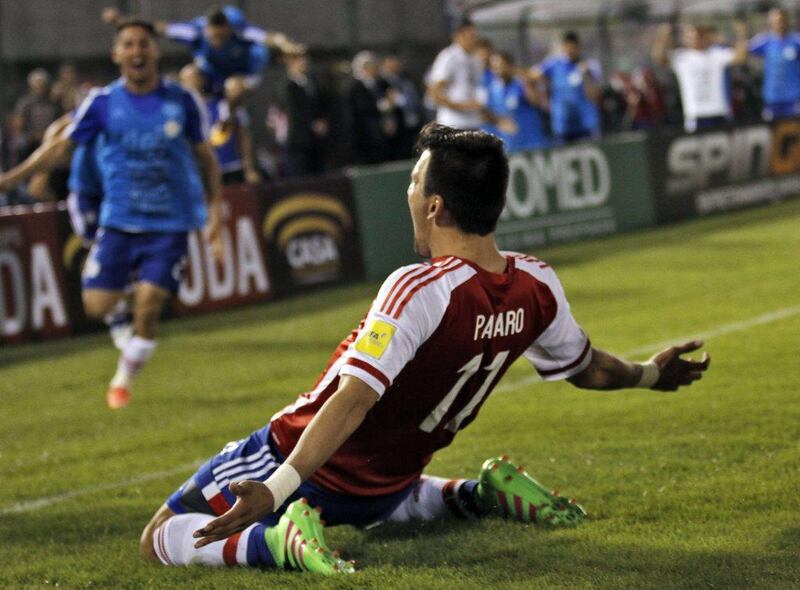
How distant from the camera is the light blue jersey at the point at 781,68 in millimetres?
21266

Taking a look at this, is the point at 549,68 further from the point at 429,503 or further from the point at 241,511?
the point at 241,511

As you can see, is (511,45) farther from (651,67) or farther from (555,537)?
(555,537)

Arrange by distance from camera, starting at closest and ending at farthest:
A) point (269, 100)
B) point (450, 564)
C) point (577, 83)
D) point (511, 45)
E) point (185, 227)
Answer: point (450, 564) < point (185, 227) < point (577, 83) < point (269, 100) < point (511, 45)

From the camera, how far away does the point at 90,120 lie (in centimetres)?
934

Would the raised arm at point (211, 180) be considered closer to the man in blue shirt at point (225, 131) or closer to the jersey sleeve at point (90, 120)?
the jersey sleeve at point (90, 120)

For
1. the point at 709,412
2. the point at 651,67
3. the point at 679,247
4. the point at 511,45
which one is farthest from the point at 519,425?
the point at 651,67

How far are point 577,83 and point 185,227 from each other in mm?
11228

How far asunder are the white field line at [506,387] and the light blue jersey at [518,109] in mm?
9548

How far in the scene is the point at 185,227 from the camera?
9602mm

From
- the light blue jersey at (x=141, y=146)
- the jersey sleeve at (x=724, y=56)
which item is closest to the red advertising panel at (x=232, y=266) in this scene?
the light blue jersey at (x=141, y=146)

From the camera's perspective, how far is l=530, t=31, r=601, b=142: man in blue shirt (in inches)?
778

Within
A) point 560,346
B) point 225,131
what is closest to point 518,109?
point 225,131

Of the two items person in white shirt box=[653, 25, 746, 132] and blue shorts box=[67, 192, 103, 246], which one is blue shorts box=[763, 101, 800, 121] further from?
blue shorts box=[67, 192, 103, 246]

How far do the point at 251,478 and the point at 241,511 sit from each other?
976mm
